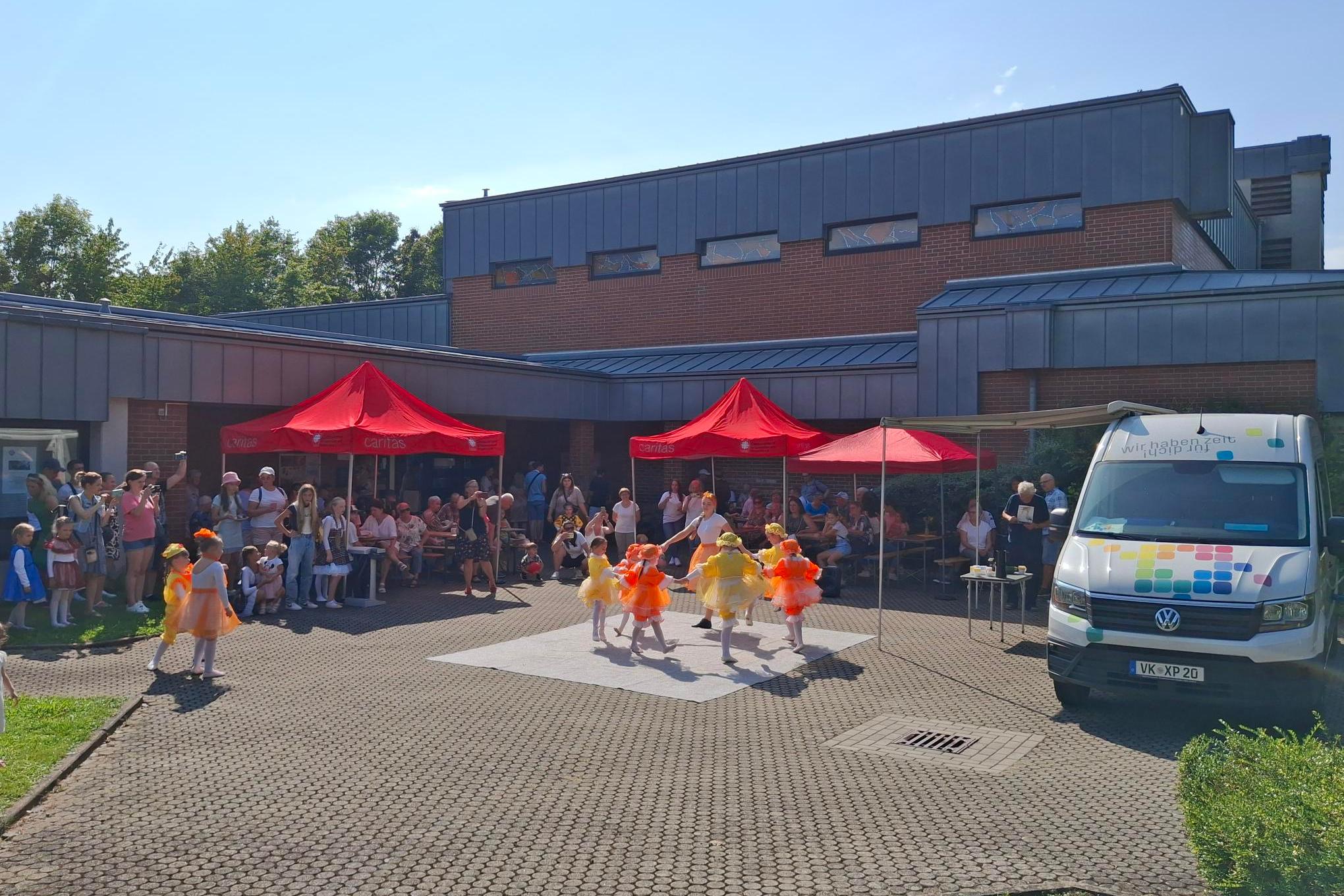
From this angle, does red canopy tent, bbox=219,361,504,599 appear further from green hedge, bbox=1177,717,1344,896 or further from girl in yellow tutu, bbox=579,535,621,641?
green hedge, bbox=1177,717,1344,896

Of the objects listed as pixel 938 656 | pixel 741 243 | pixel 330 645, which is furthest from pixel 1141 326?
pixel 330 645

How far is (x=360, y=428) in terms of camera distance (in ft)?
46.9

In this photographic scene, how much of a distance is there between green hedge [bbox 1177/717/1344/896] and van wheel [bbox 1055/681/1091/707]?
2.75 metres

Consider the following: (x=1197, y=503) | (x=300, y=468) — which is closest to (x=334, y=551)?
(x=300, y=468)

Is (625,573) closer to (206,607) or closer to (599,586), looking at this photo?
(599,586)

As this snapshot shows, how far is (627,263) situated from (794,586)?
55.3ft

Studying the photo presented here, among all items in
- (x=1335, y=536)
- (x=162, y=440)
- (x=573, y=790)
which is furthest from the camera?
(x=162, y=440)

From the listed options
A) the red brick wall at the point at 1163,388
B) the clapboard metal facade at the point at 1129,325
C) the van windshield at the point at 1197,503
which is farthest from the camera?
the red brick wall at the point at 1163,388

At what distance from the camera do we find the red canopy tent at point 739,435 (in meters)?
16.7

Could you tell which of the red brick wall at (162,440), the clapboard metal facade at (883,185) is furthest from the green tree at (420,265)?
the red brick wall at (162,440)

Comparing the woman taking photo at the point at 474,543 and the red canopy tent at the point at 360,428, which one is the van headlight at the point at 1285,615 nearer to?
the woman taking photo at the point at 474,543

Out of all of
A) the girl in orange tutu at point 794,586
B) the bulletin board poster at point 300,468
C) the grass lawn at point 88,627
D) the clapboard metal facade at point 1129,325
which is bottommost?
the grass lawn at point 88,627

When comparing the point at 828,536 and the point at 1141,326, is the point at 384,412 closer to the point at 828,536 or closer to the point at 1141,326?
the point at 828,536

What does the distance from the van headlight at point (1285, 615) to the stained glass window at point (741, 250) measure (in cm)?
1741
